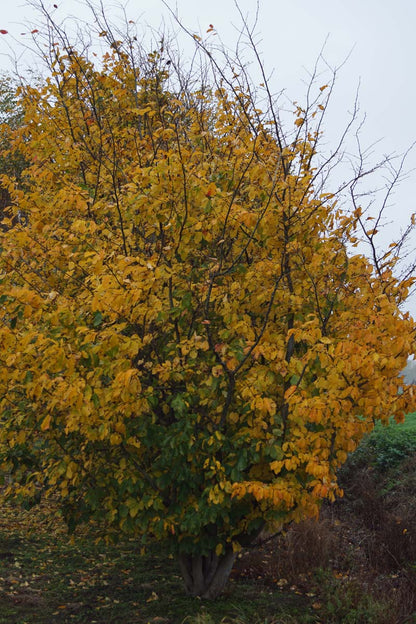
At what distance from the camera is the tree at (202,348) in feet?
12.3

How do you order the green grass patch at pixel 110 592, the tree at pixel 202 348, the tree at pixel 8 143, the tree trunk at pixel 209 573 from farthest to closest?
1. the tree at pixel 8 143
2. the tree trunk at pixel 209 573
3. the green grass patch at pixel 110 592
4. the tree at pixel 202 348

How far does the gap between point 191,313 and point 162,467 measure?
4.51ft

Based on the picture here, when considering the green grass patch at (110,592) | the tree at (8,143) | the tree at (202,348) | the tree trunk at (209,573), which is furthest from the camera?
the tree at (8,143)

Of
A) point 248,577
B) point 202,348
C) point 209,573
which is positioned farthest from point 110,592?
point 202,348

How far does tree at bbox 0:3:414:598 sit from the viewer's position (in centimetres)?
374

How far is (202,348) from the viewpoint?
399 centimetres

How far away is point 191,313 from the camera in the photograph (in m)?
4.50

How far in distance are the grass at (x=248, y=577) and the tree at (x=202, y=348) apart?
0.62 m

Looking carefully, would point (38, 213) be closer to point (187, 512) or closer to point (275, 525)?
point (187, 512)

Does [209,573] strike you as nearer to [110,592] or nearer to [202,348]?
[110,592]

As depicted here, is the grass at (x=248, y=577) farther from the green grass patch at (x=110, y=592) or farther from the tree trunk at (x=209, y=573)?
the tree trunk at (x=209, y=573)

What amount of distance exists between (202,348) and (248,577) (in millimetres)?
3895

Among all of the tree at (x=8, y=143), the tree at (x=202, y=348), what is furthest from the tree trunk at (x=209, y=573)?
the tree at (x=8, y=143)

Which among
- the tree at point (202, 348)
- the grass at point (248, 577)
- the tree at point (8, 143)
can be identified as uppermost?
the tree at point (8, 143)
